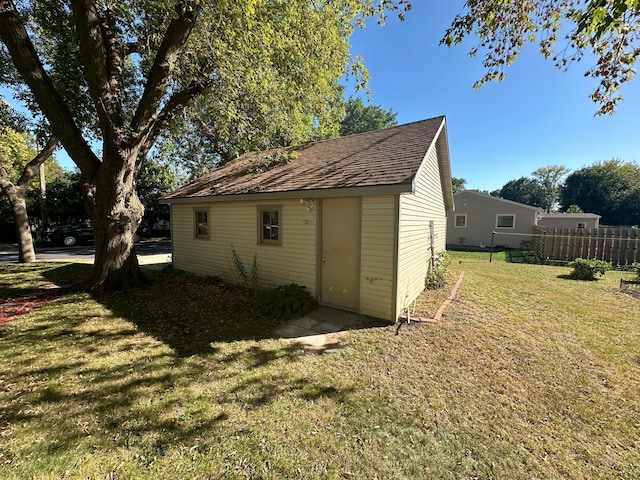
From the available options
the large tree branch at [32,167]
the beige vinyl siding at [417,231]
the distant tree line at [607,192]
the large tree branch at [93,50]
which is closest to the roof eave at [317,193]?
the beige vinyl siding at [417,231]

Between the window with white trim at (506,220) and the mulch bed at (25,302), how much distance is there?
23.8 meters

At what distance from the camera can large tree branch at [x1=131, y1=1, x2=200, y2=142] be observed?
230 inches

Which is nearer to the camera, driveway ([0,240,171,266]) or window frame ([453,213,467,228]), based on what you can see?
driveway ([0,240,171,266])

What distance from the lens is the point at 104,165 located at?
6.34 meters

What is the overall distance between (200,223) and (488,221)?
20.1 m

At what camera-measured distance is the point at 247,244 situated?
7.42 meters

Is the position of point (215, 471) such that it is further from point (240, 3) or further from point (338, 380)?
point (240, 3)

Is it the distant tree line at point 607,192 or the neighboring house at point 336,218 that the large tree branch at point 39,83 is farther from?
the distant tree line at point 607,192

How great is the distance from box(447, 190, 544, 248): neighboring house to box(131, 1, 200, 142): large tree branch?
20.3m

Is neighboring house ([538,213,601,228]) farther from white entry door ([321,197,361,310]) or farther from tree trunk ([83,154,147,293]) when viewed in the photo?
tree trunk ([83,154,147,293])

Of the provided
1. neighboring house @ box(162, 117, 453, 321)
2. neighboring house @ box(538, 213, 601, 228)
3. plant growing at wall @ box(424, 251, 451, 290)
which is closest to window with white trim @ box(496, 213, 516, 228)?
neighboring house @ box(538, 213, 601, 228)

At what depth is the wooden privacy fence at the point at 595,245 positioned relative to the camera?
1184cm

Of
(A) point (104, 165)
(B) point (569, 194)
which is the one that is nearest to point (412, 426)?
(A) point (104, 165)

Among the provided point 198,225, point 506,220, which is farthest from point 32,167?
point 506,220
